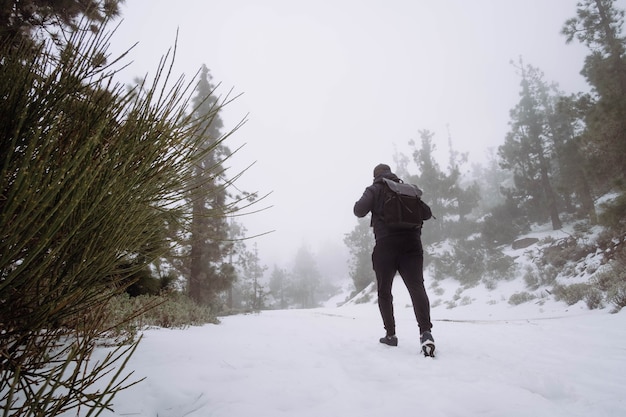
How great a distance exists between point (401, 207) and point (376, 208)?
350 mm

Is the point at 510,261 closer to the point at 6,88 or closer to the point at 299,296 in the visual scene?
the point at 6,88

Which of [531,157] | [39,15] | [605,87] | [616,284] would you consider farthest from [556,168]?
[39,15]

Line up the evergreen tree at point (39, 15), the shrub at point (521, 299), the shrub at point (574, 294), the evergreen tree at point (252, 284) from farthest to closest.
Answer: the evergreen tree at point (252, 284)
the shrub at point (521, 299)
the shrub at point (574, 294)
the evergreen tree at point (39, 15)

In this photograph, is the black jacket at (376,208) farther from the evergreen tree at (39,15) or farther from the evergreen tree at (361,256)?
the evergreen tree at (361,256)

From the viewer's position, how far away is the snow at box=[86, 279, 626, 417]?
5.72 ft

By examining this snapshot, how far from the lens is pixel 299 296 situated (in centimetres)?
5184

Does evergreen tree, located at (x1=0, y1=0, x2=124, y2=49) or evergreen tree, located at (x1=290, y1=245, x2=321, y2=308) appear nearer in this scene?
evergreen tree, located at (x1=0, y1=0, x2=124, y2=49)

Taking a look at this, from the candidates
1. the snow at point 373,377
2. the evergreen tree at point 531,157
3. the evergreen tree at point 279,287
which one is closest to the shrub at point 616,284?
the snow at point 373,377

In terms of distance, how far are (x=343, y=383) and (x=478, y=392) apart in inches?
34.4

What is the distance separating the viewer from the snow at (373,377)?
1743mm

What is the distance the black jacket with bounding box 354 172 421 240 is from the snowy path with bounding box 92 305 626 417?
1.26m

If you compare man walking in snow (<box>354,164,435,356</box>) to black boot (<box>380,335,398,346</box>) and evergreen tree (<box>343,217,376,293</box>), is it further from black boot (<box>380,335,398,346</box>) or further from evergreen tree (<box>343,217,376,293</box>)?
evergreen tree (<box>343,217,376,293</box>)

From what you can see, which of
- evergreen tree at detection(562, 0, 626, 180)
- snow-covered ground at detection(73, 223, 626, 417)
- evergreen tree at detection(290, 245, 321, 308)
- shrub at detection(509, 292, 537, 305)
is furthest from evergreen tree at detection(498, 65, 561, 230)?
evergreen tree at detection(290, 245, 321, 308)

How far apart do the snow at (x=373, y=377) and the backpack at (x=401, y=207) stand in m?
1.34
